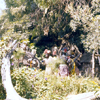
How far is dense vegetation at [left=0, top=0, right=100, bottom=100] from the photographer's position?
182 inches

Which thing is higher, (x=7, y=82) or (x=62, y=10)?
(x=62, y=10)

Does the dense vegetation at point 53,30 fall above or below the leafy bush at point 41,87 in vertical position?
above

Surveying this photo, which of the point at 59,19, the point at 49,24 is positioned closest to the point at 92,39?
the point at 59,19

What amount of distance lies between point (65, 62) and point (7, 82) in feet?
10.6

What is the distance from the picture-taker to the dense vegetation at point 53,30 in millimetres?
4621

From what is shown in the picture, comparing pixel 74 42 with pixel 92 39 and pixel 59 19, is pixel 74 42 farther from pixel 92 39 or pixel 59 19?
pixel 92 39

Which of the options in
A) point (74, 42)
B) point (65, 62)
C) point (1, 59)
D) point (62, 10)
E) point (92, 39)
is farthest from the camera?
point (74, 42)

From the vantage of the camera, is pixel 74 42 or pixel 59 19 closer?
pixel 59 19

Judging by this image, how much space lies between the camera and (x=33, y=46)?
28.0ft

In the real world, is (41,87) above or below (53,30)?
below

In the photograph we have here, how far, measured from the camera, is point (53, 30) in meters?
8.12

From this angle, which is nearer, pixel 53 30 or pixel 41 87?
pixel 41 87

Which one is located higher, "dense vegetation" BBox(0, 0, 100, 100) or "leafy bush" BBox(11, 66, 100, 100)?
"dense vegetation" BBox(0, 0, 100, 100)

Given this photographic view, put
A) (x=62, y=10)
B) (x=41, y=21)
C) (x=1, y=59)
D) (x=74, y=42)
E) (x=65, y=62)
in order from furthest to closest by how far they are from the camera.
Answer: (x=74, y=42)
(x=41, y=21)
(x=62, y=10)
(x=65, y=62)
(x=1, y=59)
